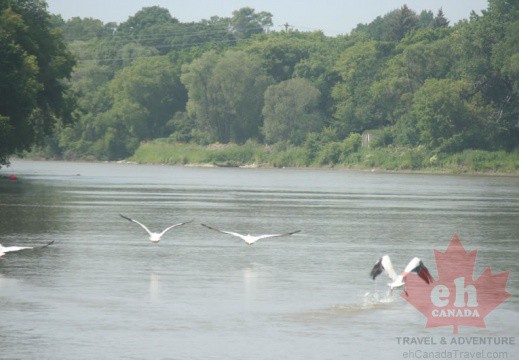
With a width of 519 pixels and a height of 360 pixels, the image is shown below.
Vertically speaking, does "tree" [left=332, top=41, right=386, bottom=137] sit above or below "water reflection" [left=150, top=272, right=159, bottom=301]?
above

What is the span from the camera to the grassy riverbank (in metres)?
120

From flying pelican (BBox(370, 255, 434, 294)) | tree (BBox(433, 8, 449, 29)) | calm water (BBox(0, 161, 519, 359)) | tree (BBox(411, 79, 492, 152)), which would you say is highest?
tree (BBox(433, 8, 449, 29))

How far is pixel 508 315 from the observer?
19969mm

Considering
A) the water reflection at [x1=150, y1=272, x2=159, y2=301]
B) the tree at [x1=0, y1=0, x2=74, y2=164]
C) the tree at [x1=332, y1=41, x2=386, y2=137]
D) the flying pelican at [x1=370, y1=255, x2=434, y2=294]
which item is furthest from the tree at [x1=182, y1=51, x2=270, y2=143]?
the flying pelican at [x1=370, y1=255, x2=434, y2=294]

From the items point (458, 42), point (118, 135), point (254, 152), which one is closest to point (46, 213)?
point (458, 42)

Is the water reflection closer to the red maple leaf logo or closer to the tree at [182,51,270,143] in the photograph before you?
the red maple leaf logo

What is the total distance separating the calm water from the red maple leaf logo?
0.92ft

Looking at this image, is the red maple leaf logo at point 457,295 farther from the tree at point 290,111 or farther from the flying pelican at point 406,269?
the tree at point 290,111

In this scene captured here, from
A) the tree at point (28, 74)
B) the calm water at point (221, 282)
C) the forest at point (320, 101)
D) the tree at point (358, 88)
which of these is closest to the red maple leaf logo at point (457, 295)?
the calm water at point (221, 282)

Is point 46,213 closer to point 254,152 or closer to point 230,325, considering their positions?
point 230,325

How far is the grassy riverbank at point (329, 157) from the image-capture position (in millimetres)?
119625

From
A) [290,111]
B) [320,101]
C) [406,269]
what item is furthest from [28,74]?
[320,101]

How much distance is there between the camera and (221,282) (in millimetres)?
23938

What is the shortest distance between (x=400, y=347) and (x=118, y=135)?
145104 mm
